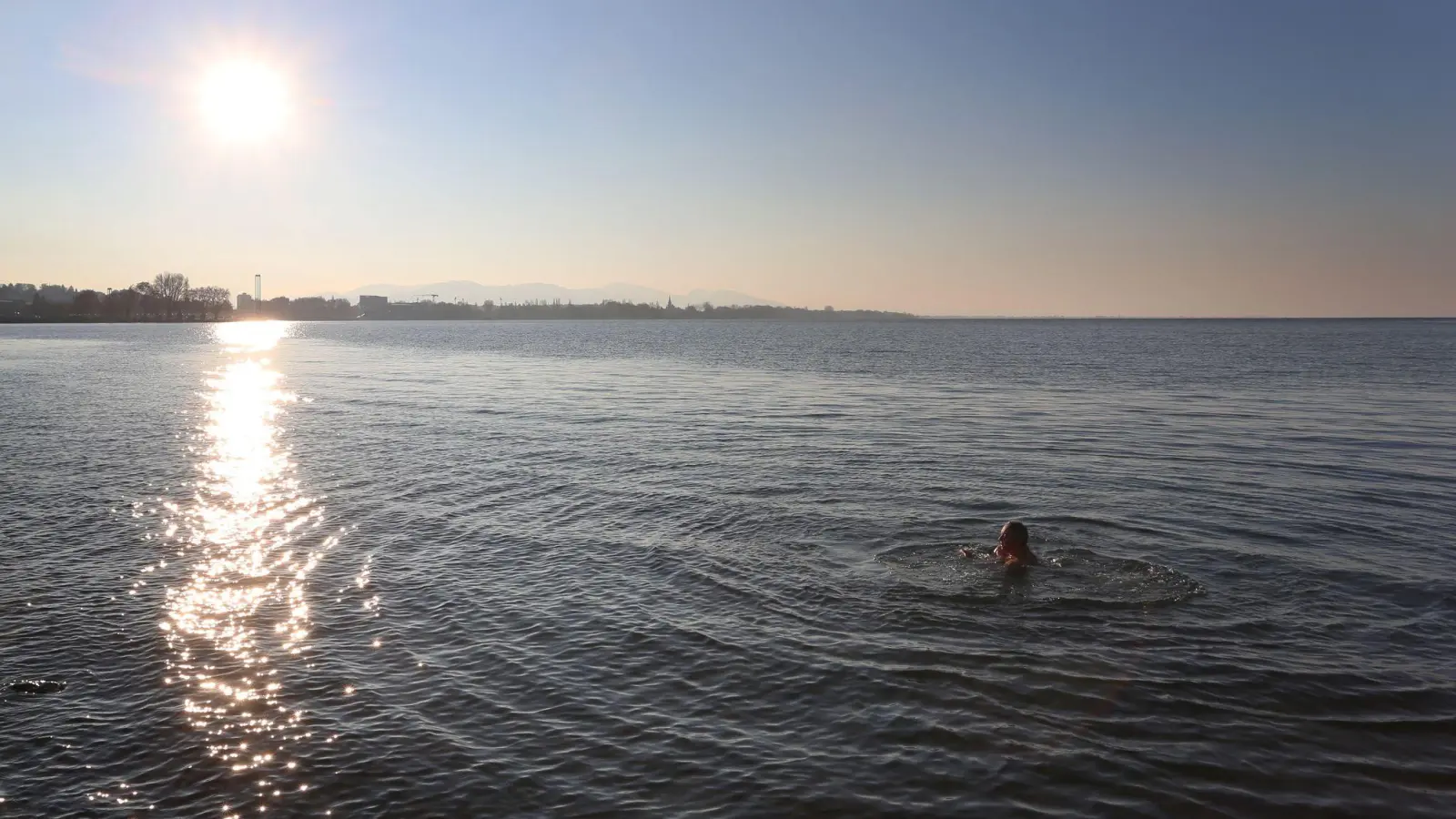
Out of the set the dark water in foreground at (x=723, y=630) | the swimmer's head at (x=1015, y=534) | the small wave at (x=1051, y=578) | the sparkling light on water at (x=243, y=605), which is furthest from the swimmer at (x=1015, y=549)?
the sparkling light on water at (x=243, y=605)

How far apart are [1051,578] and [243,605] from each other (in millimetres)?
14358

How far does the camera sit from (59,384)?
191 feet

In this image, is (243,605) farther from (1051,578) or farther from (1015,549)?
(1051,578)

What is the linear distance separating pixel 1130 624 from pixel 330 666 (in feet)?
40.0

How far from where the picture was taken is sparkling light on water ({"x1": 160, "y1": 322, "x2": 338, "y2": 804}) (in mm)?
10922

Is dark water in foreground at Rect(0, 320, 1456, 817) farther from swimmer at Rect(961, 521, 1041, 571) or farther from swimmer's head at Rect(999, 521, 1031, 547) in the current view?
swimmer's head at Rect(999, 521, 1031, 547)

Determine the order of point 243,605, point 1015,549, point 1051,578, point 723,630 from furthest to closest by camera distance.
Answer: point 1015,549
point 1051,578
point 243,605
point 723,630

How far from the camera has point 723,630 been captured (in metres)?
14.0

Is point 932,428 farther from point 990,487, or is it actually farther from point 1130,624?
point 1130,624

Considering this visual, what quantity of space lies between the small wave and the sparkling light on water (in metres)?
10.4

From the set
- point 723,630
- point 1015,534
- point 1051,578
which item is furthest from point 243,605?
point 1051,578

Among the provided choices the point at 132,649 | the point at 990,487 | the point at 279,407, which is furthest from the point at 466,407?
the point at 132,649

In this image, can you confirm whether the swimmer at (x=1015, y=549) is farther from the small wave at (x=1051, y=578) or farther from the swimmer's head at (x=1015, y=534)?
the small wave at (x=1051, y=578)

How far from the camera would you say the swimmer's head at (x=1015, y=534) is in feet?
55.4
